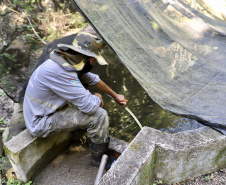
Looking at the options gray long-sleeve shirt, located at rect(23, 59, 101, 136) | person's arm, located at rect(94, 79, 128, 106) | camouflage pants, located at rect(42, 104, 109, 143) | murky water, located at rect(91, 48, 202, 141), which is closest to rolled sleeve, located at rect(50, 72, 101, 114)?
gray long-sleeve shirt, located at rect(23, 59, 101, 136)

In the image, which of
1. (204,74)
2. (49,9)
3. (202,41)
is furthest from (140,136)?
(49,9)

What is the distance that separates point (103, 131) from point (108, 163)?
0.42 meters

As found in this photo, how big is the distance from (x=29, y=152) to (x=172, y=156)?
1497 mm

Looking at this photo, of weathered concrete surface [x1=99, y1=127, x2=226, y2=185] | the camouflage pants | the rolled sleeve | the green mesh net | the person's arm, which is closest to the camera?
weathered concrete surface [x1=99, y1=127, x2=226, y2=185]

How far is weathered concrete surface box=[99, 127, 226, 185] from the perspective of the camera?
1.86 meters

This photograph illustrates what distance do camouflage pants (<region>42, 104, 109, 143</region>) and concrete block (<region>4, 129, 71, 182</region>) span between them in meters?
0.20

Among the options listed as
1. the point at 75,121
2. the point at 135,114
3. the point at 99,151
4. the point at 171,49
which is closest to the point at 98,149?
the point at 99,151

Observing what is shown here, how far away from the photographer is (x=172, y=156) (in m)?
2.02

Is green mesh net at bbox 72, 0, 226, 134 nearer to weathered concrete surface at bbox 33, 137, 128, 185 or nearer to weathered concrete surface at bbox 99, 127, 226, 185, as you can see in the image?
weathered concrete surface at bbox 99, 127, 226, 185

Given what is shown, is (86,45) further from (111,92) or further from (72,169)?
(72,169)

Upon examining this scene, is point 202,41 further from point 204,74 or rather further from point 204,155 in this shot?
point 204,155

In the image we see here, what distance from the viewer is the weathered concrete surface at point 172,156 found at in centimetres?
186

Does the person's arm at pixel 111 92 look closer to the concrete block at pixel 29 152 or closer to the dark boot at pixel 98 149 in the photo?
the dark boot at pixel 98 149

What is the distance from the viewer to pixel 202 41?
11.2 feet
